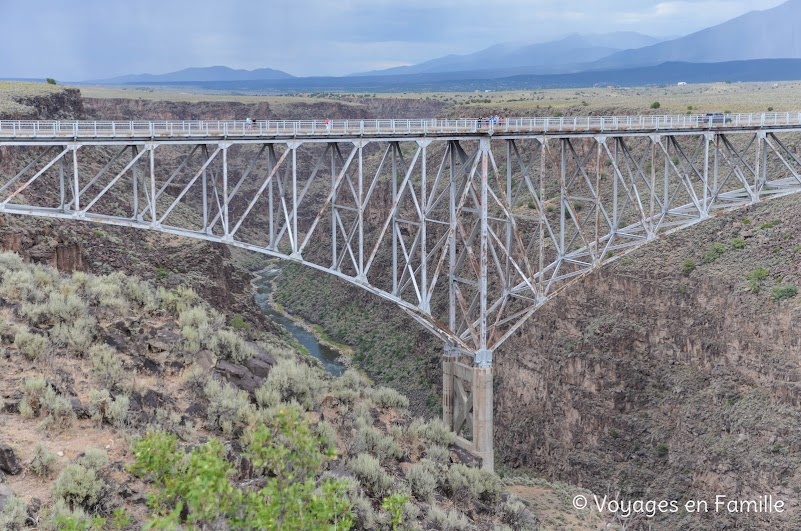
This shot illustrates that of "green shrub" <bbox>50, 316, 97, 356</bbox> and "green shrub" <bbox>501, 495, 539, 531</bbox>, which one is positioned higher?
"green shrub" <bbox>50, 316, 97, 356</bbox>

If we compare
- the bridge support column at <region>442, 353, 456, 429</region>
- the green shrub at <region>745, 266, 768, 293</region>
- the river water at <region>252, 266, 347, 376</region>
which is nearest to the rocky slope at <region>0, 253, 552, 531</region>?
the bridge support column at <region>442, 353, 456, 429</region>

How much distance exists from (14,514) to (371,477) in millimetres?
6820

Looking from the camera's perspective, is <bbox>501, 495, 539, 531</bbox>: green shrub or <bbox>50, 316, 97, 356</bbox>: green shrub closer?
<bbox>50, 316, 97, 356</bbox>: green shrub

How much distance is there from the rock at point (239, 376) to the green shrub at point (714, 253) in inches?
1176

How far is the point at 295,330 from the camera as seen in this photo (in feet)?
215

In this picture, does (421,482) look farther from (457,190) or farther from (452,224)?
(457,190)

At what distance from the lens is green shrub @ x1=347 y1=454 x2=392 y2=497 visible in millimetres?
17469

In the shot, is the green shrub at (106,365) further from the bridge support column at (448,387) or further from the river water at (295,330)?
the river water at (295,330)

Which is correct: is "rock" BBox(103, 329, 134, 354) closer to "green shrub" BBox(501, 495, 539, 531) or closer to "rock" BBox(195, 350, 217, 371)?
"rock" BBox(195, 350, 217, 371)

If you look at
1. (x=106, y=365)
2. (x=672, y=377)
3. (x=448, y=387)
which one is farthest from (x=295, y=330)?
(x=106, y=365)

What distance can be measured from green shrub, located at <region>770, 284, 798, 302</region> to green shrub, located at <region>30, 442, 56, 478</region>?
106 feet

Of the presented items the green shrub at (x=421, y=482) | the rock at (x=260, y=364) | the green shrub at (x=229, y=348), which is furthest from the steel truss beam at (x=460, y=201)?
the green shrub at (x=421, y=482)

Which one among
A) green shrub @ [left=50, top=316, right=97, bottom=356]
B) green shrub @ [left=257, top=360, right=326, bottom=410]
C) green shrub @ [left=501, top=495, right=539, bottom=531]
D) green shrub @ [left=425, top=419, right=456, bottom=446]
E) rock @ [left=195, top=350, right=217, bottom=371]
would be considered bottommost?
green shrub @ [left=501, top=495, right=539, bottom=531]

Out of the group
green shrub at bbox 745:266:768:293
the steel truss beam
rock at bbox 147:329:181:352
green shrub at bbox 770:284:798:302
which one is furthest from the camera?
green shrub at bbox 745:266:768:293
